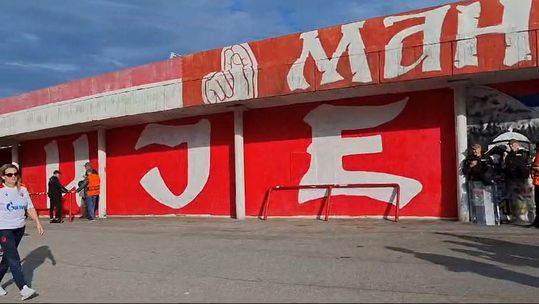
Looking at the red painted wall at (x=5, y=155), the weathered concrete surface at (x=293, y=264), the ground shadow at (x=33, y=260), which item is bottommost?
the ground shadow at (x=33, y=260)

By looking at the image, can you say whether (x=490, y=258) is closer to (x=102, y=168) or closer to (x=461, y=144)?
(x=461, y=144)

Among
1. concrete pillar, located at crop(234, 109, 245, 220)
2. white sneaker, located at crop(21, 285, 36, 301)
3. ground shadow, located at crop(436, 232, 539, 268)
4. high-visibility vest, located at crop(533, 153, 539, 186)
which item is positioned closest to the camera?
white sneaker, located at crop(21, 285, 36, 301)

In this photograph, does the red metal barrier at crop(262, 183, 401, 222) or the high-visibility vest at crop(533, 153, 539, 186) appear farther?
the red metal barrier at crop(262, 183, 401, 222)

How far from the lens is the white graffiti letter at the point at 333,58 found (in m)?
13.8

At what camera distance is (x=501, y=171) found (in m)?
13.1

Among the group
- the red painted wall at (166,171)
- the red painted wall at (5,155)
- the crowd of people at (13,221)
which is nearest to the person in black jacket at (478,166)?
the red painted wall at (166,171)

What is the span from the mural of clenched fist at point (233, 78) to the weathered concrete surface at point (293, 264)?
3712 millimetres

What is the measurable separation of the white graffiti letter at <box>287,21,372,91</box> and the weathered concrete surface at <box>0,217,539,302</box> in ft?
11.7

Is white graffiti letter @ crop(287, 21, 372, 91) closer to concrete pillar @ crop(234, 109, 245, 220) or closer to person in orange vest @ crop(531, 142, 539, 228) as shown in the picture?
concrete pillar @ crop(234, 109, 245, 220)

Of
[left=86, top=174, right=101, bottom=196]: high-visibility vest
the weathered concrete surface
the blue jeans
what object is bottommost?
the weathered concrete surface

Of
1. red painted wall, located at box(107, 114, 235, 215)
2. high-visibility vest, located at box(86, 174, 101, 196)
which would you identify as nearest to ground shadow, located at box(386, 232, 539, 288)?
red painted wall, located at box(107, 114, 235, 215)

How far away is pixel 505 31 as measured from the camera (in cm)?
1222

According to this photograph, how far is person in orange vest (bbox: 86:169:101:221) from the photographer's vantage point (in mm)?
19266

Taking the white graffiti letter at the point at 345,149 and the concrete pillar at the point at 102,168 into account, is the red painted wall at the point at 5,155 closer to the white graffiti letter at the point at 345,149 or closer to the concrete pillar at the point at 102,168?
the concrete pillar at the point at 102,168
